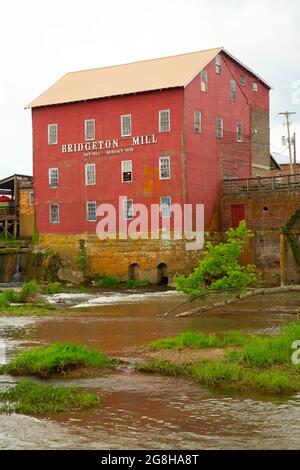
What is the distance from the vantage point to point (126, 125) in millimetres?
47719

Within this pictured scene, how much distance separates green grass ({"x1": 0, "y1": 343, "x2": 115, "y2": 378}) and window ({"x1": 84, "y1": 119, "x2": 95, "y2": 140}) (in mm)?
34723

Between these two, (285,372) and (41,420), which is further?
(285,372)

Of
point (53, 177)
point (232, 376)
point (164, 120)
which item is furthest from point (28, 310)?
point (53, 177)

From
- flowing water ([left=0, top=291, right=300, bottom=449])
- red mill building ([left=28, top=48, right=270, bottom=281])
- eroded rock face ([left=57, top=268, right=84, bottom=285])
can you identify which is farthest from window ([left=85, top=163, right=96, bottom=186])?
flowing water ([left=0, top=291, right=300, bottom=449])

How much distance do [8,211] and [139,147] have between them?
14.3 m

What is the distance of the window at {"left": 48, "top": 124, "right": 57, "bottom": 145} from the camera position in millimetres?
50531

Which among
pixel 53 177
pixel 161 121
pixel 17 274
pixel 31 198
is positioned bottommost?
pixel 17 274

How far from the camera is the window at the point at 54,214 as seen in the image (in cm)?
5053

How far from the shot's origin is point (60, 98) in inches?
1993

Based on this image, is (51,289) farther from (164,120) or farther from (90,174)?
(164,120)

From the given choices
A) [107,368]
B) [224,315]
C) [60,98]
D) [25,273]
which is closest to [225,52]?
[60,98]
